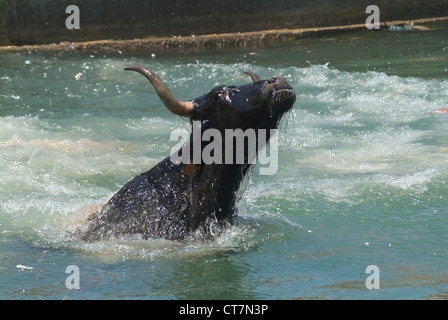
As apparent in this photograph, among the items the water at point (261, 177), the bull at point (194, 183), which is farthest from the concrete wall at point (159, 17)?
the bull at point (194, 183)

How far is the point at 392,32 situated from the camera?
18219 mm

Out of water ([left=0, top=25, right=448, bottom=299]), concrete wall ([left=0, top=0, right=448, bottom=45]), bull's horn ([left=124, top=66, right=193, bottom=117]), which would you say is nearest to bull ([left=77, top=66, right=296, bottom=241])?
bull's horn ([left=124, top=66, right=193, bottom=117])

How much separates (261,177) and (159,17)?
10228mm

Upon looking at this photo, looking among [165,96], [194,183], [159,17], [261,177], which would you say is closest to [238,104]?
[165,96]

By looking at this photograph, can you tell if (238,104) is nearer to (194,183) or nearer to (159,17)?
(194,183)

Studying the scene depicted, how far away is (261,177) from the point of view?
8664 millimetres

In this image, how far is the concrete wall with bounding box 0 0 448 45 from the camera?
17859 millimetres

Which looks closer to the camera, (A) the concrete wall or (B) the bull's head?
(B) the bull's head

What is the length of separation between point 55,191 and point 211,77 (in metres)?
6.34

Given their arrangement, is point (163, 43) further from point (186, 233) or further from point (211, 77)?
point (186, 233)

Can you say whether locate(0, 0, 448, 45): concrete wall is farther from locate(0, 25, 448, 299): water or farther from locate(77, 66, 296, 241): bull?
locate(77, 66, 296, 241): bull

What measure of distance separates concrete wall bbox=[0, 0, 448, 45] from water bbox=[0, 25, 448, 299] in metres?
1.47
